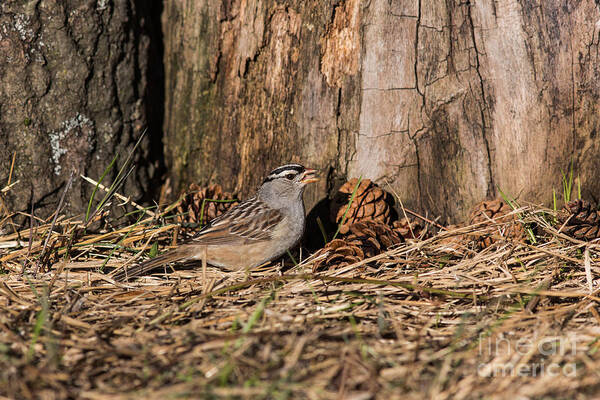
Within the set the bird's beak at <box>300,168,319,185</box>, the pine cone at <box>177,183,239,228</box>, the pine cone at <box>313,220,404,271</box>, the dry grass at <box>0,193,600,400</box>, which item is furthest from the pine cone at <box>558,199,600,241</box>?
the pine cone at <box>177,183,239,228</box>

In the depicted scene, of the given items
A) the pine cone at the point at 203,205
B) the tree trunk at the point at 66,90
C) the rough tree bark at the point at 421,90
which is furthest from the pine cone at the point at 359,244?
the tree trunk at the point at 66,90

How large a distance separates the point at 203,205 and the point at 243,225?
56 cm

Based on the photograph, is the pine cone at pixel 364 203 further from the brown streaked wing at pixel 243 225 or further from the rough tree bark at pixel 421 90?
the brown streaked wing at pixel 243 225

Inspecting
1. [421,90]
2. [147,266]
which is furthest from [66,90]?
[421,90]

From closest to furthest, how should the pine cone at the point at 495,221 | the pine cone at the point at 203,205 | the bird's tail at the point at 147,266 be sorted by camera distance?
1. the bird's tail at the point at 147,266
2. the pine cone at the point at 495,221
3. the pine cone at the point at 203,205

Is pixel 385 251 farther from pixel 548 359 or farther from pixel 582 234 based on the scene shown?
pixel 548 359

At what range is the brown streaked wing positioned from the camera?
5.01 m

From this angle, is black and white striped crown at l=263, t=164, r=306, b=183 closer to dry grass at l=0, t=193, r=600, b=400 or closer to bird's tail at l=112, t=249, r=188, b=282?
dry grass at l=0, t=193, r=600, b=400

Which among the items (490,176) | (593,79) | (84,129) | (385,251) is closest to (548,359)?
(385,251)

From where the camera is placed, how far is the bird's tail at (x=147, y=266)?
434 centimetres

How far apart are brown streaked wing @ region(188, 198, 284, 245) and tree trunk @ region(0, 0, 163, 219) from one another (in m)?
1.28

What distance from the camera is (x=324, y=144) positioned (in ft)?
16.9

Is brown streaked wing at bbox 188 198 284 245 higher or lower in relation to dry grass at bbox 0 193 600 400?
higher

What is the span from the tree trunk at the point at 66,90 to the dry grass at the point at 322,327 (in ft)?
2.58
